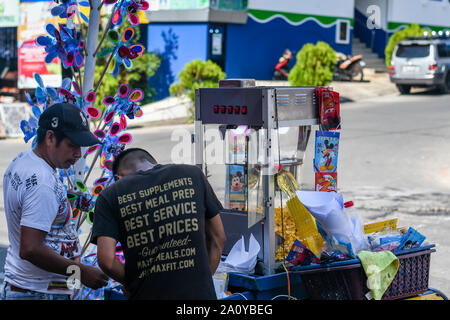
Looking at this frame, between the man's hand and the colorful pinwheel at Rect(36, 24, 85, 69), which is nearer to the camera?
the man's hand

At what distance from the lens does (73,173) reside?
4527 mm

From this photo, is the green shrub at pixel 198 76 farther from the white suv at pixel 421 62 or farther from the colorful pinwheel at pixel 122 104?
the colorful pinwheel at pixel 122 104

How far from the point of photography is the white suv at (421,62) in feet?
74.6

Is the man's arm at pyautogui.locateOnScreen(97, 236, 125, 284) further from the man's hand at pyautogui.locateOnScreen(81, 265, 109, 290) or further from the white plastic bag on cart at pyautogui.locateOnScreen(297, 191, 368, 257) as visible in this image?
the white plastic bag on cart at pyautogui.locateOnScreen(297, 191, 368, 257)

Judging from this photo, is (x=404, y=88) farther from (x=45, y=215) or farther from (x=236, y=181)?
(x=45, y=215)

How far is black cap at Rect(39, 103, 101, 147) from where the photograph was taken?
3.14 metres

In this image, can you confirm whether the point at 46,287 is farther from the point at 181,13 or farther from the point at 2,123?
the point at 181,13

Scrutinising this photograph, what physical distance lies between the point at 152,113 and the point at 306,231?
16.0 meters

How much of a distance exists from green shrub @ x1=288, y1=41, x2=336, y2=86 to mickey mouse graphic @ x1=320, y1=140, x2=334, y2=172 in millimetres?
15391

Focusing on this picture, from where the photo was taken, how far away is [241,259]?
4449 millimetres

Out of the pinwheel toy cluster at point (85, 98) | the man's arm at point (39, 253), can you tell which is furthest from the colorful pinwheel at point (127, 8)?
the man's arm at point (39, 253)

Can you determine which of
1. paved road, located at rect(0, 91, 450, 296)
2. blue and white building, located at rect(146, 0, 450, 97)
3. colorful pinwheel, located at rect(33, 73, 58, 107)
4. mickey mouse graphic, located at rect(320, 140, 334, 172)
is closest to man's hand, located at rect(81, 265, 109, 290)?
colorful pinwheel, located at rect(33, 73, 58, 107)

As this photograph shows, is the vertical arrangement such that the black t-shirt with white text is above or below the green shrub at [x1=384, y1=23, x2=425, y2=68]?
below
